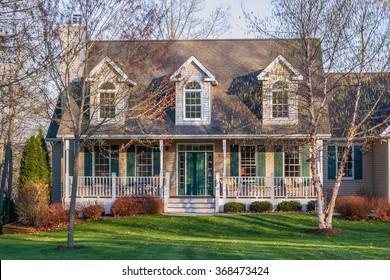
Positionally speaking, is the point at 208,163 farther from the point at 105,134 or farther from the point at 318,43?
the point at 318,43

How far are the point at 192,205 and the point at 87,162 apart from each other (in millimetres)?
4941

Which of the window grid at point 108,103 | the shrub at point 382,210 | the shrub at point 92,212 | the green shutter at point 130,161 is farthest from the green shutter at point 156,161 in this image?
the shrub at point 382,210

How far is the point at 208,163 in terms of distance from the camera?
27.8 m

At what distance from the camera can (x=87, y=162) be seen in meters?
27.5

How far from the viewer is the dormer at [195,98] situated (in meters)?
26.7

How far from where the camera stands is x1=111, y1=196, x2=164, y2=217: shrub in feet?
81.8

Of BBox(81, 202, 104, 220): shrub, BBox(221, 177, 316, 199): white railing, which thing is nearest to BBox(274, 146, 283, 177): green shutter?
BBox(221, 177, 316, 199): white railing

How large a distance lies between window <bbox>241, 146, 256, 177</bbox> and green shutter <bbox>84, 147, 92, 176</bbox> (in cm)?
644

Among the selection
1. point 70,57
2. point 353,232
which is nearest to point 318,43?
point 353,232

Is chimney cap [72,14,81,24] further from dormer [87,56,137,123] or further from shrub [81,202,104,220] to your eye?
shrub [81,202,104,220]

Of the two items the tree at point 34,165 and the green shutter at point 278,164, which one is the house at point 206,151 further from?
the tree at point 34,165

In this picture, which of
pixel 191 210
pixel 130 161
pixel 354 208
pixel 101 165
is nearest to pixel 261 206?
pixel 191 210

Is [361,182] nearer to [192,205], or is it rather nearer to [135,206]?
[192,205]

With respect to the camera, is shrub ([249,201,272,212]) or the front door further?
the front door
